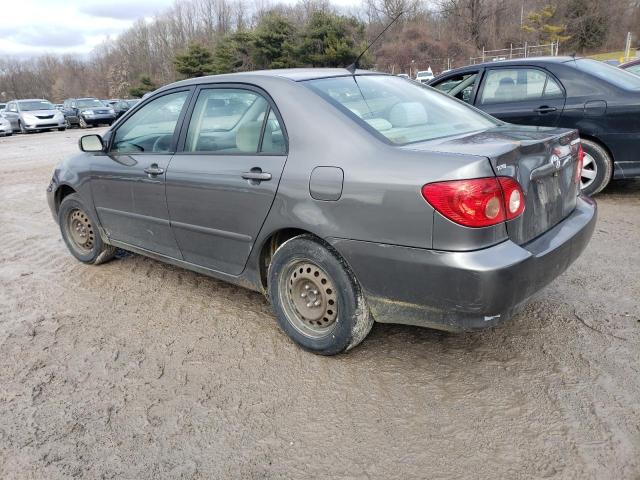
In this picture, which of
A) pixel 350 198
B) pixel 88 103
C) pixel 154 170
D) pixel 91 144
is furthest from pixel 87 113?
pixel 350 198

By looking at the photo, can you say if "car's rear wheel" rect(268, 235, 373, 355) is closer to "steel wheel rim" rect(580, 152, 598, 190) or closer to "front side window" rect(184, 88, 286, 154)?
"front side window" rect(184, 88, 286, 154)

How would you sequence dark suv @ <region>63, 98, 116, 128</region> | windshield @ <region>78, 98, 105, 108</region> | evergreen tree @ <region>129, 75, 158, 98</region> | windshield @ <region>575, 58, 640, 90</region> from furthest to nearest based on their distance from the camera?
1. evergreen tree @ <region>129, 75, 158, 98</region>
2. windshield @ <region>78, 98, 105, 108</region>
3. dark suv @ <region>63, 98, 116, 128</region>
4. windshield @ <region>575, 58, 640, 90</region>

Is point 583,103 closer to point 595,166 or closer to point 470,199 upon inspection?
point 595,166

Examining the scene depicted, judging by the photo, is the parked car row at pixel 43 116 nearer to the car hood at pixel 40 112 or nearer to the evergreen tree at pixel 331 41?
the car hood at pixel 40 112

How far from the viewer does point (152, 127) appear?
13.1ft

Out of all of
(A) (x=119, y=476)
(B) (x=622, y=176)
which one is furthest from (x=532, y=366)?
(B) (x=622, y=176)

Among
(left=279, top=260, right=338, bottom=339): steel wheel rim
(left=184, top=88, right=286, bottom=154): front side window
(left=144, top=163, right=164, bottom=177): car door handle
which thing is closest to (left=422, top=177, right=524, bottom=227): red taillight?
(left=279, top=260, right=338, bottom=339): steel wheel rim

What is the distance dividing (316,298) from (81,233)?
2.89 m

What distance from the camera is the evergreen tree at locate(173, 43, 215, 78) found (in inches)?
2015

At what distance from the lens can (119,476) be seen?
2.23 metres

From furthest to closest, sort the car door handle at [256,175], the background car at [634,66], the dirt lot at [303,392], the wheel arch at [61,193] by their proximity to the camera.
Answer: the background car at [634,66]
the wheel arch at [61,193]
the car door handle at [256,175]
the dirt lot at [303,392]

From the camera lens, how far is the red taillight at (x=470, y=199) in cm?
236

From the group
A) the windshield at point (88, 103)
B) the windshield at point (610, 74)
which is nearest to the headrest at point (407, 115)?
the windshield at point (610, 74)

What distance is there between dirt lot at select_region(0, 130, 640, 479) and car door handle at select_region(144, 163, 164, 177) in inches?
38.4
